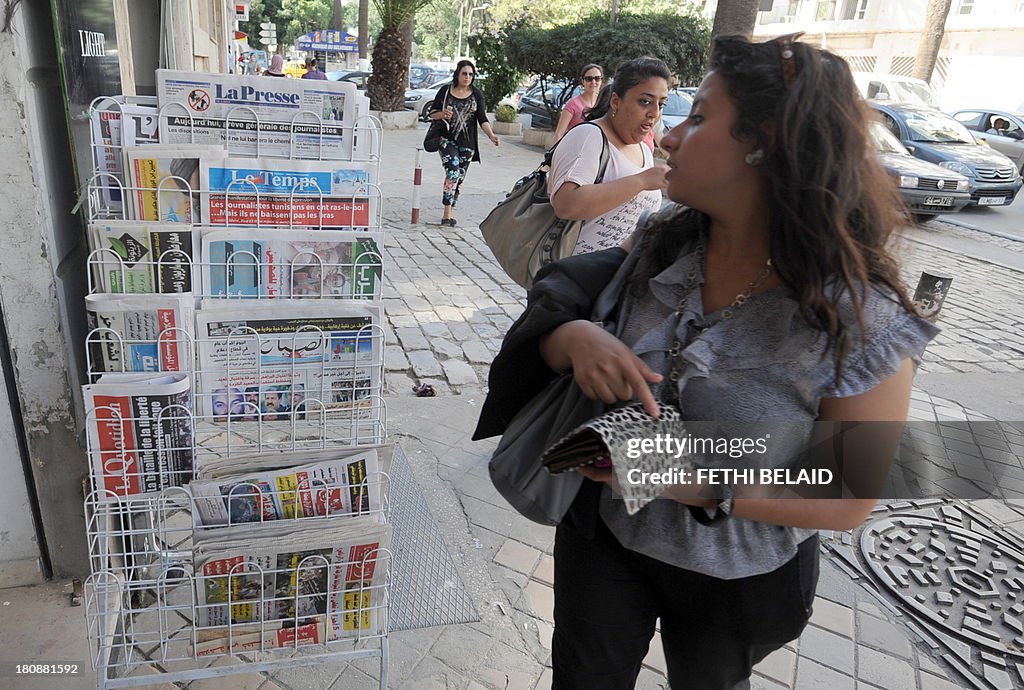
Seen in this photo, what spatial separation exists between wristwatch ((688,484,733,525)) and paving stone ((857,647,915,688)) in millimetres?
1649

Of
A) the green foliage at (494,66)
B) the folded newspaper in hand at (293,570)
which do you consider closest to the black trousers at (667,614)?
the folded newspaper in hand at (293,570)

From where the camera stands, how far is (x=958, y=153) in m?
12.6

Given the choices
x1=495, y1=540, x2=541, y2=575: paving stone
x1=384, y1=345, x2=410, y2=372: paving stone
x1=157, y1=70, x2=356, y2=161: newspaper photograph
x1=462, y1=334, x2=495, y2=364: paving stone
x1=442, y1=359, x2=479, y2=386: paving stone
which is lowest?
x1=495, y1=540, x2=541, y2=575: paving stone

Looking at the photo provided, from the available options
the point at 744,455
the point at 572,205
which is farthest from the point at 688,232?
the point at 572,205

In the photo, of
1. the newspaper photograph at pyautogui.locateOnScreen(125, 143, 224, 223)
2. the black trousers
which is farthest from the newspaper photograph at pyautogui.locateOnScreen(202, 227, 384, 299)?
the black trousers

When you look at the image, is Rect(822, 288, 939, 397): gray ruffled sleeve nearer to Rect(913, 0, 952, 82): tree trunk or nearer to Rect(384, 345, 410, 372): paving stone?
Rect(384, 345, 410, 372): paving stone

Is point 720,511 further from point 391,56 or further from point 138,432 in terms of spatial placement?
point 391,56

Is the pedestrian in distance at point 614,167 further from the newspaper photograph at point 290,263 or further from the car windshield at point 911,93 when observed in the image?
the car windshield at point 911,93

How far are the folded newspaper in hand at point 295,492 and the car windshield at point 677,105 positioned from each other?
44.3 ft

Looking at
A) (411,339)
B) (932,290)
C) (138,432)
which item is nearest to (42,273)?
(138,432)

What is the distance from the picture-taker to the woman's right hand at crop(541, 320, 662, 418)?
4.17 feet

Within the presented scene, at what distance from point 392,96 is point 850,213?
20.7 m

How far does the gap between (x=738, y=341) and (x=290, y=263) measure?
1183mm

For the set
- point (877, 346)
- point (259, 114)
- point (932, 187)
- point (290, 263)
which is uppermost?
point (259, 114)
